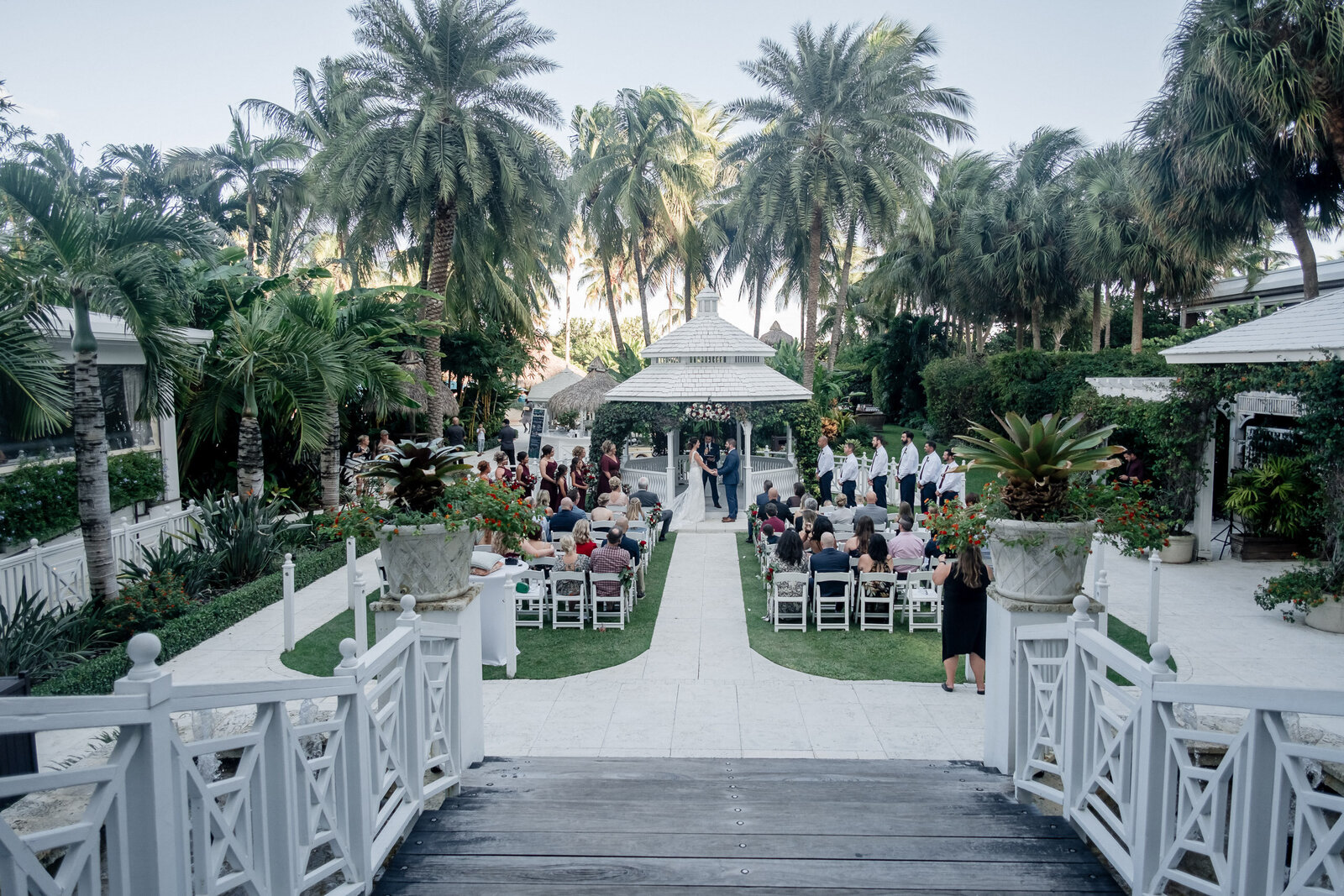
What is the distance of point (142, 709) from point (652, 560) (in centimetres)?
1288

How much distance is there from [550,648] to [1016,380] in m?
24.5

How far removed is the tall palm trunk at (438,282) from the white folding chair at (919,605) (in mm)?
15548

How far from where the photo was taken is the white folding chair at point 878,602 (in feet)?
34.9

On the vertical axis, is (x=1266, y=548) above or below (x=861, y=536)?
below

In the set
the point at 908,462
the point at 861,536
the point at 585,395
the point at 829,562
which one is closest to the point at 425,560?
the point at 829,562

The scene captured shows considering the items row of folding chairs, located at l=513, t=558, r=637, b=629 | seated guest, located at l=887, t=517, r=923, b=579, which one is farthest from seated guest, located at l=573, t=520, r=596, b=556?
seated guest, located at l=887, t=517, r=923, b=579

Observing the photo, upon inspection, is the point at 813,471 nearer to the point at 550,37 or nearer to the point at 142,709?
the point at 550,37

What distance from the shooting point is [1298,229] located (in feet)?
61.7

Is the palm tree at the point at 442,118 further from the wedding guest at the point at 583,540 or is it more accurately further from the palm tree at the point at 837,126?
the wedding guest at the point at 583,540

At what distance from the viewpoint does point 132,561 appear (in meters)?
11.2

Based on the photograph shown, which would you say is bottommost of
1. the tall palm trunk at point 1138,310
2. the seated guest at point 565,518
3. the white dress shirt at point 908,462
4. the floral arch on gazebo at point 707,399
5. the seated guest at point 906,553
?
the seated guest at point 906,553

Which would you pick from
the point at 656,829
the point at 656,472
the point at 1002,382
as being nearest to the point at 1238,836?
→ the point at 656,829

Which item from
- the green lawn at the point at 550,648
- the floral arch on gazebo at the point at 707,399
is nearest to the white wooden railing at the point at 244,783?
the green lawn at the point at 550,648

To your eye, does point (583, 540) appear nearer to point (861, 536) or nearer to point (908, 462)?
point (861, 536)
